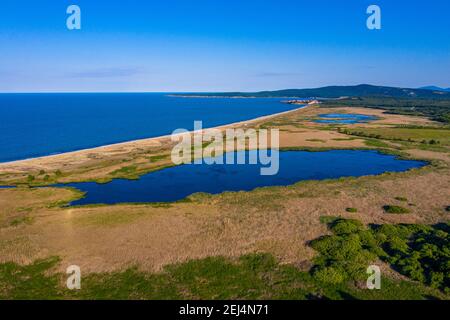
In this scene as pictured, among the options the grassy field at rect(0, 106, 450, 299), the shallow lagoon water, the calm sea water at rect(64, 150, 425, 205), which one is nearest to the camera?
the grassy field at rect(0, 106, 450, 299)

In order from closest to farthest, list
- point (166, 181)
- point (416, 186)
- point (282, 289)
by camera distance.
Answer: point (282, 289), point (416, 186), point (166, 181)

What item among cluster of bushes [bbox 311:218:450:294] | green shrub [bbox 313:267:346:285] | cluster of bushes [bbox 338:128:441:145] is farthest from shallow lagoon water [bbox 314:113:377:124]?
green shrub [bbox 313:267:346:285]

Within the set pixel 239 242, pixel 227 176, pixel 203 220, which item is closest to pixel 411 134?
pixel 227 176

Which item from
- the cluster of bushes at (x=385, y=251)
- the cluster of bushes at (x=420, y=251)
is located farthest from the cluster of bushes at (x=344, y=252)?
the cluster of bushes at (x=420, y=251)

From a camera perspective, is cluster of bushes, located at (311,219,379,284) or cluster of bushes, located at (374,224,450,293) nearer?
cluster of bushes, located at (374,224,450,293)

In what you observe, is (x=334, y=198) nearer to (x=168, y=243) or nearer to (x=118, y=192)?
(x=168, y=243)

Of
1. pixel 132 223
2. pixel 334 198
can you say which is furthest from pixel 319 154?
pixel 132 223

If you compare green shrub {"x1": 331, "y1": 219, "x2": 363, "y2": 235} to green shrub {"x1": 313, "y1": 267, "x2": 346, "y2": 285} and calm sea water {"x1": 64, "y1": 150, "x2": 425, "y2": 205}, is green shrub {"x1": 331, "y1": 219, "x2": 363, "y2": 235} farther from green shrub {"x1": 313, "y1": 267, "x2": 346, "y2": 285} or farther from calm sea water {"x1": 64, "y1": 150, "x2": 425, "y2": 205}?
calm sea water {"x1": 64, "y1": 150, "x2": 425, "y2": 205}
